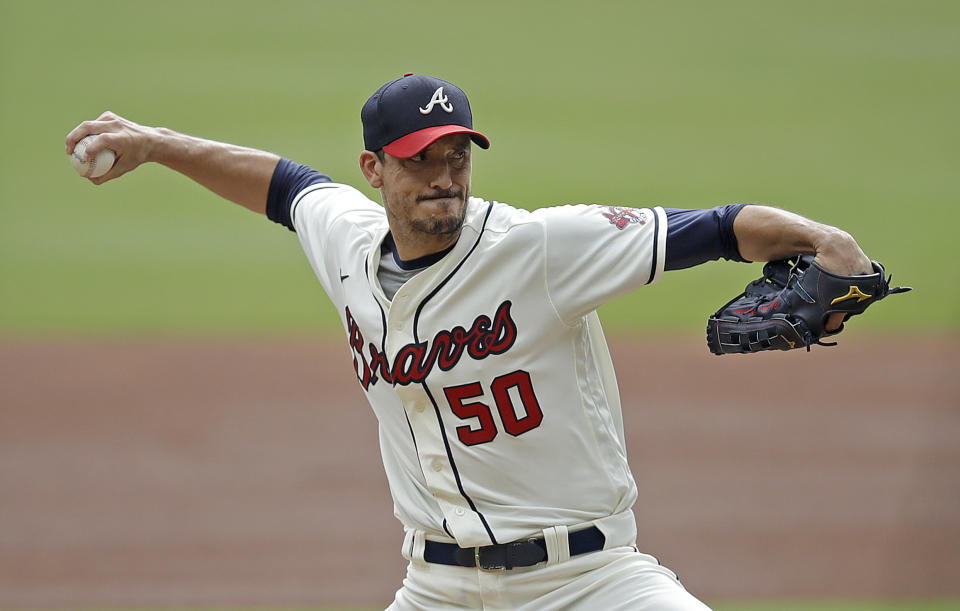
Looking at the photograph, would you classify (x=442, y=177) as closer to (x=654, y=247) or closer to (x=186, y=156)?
(x=654, y=247)

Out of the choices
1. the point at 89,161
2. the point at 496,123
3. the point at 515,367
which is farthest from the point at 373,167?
the point at 496,123

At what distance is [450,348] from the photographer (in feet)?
6.61

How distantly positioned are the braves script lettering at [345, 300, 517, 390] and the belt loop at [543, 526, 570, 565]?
1.16 ft

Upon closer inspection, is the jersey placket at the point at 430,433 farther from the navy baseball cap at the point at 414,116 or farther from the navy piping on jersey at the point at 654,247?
the navy piping on jersey at the point at 654,247

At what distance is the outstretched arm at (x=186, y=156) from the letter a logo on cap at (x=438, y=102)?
2.03 feet

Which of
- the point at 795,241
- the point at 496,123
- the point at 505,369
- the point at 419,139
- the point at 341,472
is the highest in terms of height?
the point at 496,123

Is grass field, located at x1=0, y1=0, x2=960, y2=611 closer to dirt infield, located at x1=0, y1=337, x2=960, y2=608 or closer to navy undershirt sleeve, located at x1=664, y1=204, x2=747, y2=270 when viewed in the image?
dirt infield, located at x1=0, y1=337, x2=960, y2=608

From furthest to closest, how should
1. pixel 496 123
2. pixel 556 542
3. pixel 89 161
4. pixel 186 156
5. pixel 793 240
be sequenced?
pixel 496 123 < pixel 186 156 < pixel 89 161 < pixel 556 542 < pixel 793 240

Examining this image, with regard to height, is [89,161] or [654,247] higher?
[89,161]

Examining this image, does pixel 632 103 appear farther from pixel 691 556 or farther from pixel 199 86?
pixel 691 556

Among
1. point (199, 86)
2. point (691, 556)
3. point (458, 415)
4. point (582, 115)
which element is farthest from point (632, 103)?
point (458, 415)

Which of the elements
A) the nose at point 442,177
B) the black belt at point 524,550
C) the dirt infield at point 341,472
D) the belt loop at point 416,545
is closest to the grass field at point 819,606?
the dirt infield at point 341,472

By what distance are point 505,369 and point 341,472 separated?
314 cm

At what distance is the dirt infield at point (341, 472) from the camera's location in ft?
14.1
